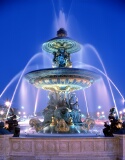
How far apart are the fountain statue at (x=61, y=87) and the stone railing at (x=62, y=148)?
4283 millimetres

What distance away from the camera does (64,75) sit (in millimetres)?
13852

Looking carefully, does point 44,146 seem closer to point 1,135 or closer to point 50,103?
point 1,135

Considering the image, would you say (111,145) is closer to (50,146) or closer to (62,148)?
(62,148)

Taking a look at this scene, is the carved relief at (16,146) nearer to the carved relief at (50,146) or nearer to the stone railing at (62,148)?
the stone railing at (62,148)

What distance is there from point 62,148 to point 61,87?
6.20m

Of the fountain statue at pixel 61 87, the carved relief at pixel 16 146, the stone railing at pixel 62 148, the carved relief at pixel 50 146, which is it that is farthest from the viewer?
the fountain statue at pixel 61 87

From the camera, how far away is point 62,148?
9.13 m

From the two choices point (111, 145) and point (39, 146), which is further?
point (111, 145)

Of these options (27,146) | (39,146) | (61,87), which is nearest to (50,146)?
(39,146)

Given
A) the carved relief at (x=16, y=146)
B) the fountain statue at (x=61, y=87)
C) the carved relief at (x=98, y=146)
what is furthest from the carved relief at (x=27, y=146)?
the fountain statue at (x=61, y=87)

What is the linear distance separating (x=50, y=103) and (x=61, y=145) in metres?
6.61

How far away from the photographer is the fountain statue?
13.7 meters

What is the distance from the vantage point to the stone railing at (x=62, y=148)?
356 inches

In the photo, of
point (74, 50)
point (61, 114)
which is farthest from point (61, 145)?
point (74, 50)
